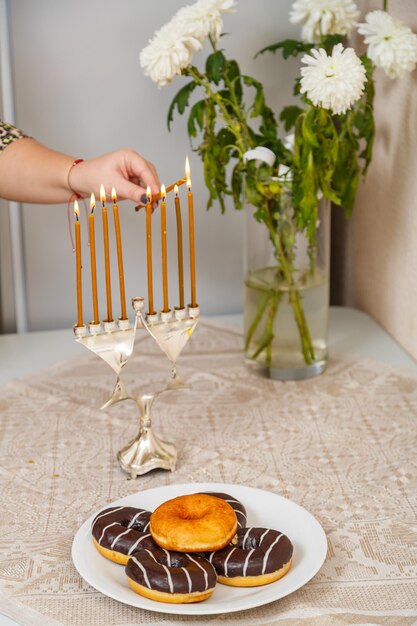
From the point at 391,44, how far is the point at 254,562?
2.52 feet

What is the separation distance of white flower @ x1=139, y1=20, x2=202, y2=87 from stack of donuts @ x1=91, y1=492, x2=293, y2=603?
67cm

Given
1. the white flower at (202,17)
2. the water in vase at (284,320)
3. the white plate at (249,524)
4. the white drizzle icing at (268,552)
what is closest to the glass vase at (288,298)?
the water in vase at (284,320)

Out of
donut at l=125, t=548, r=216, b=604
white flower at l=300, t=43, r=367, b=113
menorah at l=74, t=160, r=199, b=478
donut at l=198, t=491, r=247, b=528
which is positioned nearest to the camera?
donut at l=125, t=548, r=216, b=604

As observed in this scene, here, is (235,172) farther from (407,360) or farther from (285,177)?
(407,360)

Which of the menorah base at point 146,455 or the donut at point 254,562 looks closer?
the donut at point 254,562

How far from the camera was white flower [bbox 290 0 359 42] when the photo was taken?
131cm

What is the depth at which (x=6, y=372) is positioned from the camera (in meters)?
1.38

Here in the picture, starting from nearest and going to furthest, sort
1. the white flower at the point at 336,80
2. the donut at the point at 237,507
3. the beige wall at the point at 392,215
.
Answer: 1. the donut at the point at 237,507
2. the white flower at the point at 336,80
3. the beige wall at the point at 392,215

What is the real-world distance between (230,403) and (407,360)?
324 millimetres

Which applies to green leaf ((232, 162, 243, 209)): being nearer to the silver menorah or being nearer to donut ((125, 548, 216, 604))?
the silver menorah

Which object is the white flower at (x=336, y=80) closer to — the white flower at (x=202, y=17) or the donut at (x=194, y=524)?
the white flower at (x=202, y=17)

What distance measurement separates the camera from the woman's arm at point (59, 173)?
123 cm

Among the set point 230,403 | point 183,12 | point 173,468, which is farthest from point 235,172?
point 173,468

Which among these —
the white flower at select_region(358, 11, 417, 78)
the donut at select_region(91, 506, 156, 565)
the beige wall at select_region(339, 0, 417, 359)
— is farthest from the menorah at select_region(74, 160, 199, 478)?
the beige wall at select_region(339, 0, 417, 359)
